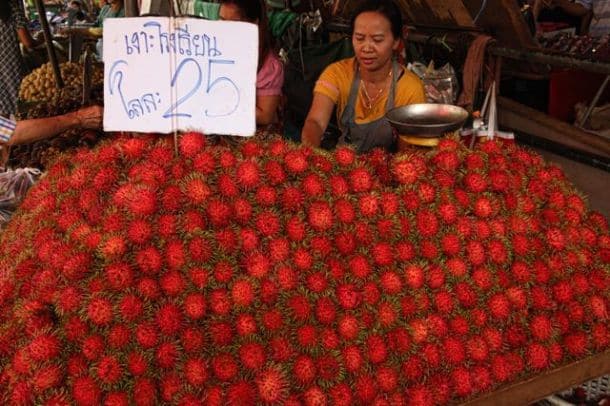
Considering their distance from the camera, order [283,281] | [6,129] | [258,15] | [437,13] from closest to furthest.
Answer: [283,281] → [6,129] → [258,15] → [437,13]

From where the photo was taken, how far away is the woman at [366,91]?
240 cm

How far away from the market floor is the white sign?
2.28 metres

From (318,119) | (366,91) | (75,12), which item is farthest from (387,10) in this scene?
(75,12)

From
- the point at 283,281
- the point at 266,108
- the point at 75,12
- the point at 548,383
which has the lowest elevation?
the point at 75,12

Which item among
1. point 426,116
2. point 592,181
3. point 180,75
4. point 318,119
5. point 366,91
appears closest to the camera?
point 180,75

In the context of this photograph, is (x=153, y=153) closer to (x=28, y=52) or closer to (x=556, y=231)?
(x=556, y=231)

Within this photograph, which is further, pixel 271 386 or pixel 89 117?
pixel 89 117

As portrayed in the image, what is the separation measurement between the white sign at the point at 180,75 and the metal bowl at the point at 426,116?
534 millimetres

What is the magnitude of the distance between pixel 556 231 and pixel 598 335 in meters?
0.32

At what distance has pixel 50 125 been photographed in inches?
84.3

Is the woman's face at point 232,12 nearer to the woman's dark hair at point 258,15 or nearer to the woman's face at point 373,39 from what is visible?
the woman's dark hair at point 258,15

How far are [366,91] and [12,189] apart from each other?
1651mm

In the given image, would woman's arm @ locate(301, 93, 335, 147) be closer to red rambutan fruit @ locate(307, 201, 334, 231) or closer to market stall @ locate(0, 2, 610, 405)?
market stall @ locate(0, 2, 610, 405)

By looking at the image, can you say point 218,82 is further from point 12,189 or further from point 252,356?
point 12,189
